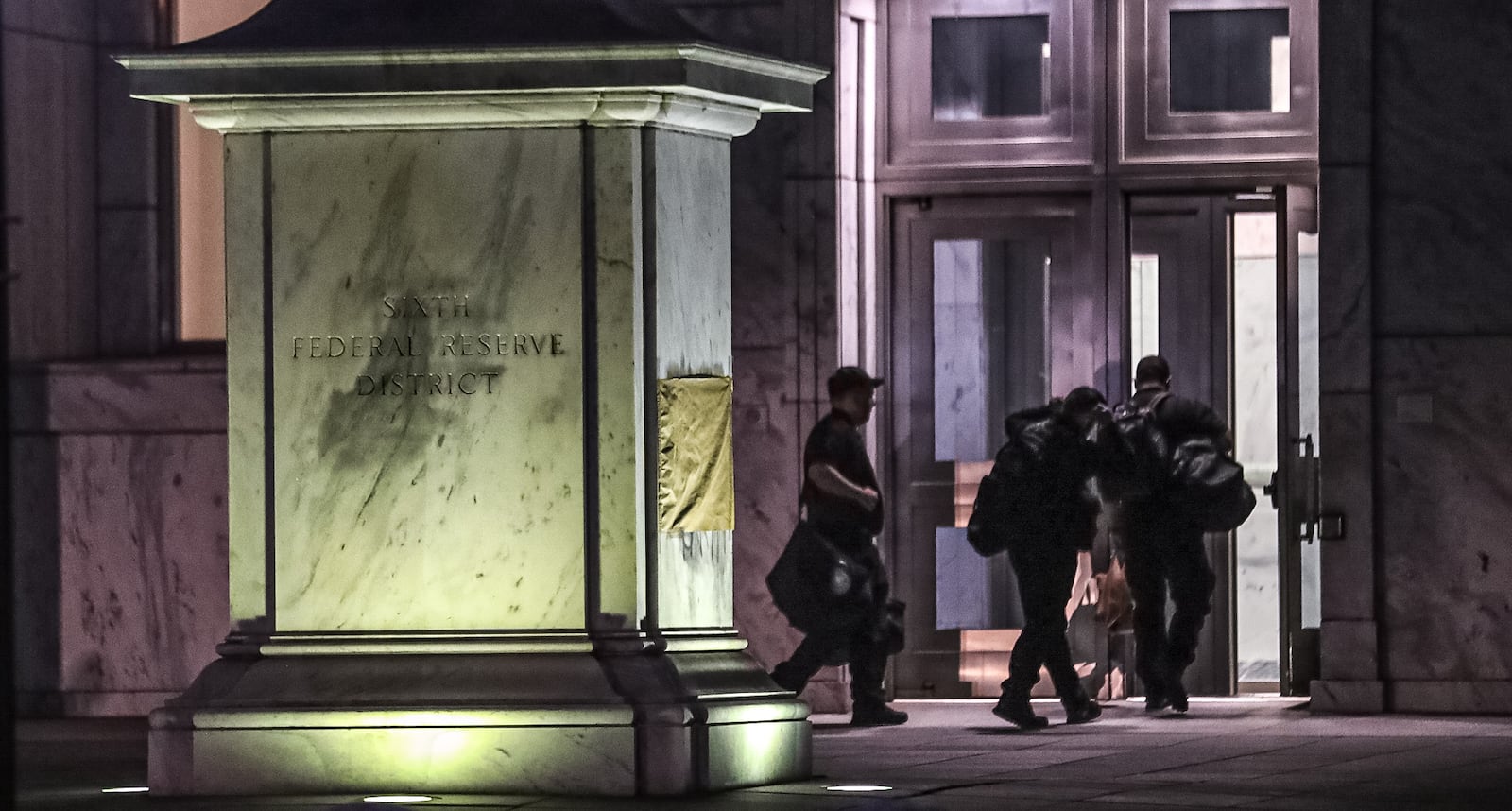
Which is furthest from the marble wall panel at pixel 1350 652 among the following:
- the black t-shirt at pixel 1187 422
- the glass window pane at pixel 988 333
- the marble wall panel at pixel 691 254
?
the marble wall panel at pixel 691 254

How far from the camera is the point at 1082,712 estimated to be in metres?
14.4

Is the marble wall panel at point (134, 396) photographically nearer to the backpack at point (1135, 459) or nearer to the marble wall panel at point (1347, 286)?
the backpack at point (1135, 459)

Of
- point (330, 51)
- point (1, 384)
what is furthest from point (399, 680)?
point (1, 384)

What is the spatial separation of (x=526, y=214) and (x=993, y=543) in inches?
179

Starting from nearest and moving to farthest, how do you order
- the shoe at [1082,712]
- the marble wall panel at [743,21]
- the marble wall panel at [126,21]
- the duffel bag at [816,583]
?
the duffel bag at [816,583] → the shoe at [1082,712] → the marble wall panel at [743,21] → the marble wall panel at [126,21]

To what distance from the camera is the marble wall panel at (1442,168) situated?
14.9 meters

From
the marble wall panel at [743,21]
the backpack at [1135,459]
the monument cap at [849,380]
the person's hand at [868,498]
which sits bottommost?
the person's hand at [868,498]

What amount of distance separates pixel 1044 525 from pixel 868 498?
0.88 m

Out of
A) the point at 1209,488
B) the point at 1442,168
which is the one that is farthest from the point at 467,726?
the point at 1442,168

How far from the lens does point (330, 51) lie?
34.4 ft

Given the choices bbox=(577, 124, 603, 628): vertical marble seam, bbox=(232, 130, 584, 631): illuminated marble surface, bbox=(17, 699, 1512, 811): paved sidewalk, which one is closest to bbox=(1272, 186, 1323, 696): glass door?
bbox=(17, 699, 1512, 811): paved sidewalk

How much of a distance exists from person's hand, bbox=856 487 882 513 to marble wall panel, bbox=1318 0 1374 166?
3019 millimetres

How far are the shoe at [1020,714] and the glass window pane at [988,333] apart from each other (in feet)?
7.82

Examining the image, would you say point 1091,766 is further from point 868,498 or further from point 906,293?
point 906,293
